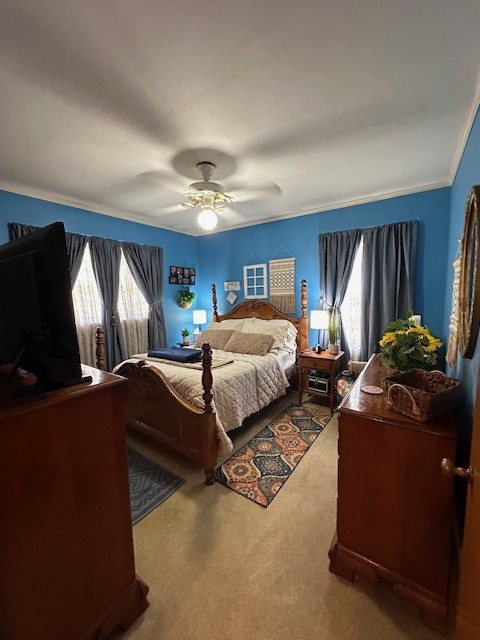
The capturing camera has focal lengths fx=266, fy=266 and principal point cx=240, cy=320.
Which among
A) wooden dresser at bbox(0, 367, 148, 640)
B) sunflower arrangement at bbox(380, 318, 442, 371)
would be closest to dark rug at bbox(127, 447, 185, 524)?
wooden dresser at bbox(0, 367, 148, 640)

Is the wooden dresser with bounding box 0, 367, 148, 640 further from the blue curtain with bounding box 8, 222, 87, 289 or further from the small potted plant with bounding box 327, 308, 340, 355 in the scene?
the small potted plant with bounding box 327, 308, 340, 355

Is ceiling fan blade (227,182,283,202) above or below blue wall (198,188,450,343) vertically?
above

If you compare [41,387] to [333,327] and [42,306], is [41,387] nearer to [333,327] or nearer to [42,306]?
[42,306]

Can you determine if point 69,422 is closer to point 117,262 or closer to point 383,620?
point 383,620

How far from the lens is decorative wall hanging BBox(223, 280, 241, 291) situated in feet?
14.8

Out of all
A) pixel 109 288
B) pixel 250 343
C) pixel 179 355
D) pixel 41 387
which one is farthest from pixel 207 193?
pixel 41 387

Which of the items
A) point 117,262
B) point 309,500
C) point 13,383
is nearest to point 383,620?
point 309,500

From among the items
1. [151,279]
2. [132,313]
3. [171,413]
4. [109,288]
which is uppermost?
[151,279]

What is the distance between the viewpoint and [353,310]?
11.3ft

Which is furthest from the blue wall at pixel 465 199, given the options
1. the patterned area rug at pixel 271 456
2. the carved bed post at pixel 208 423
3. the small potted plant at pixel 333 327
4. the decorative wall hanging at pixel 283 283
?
the decorative wall hanging at pixel 283 283

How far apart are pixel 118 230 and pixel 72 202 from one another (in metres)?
0.64

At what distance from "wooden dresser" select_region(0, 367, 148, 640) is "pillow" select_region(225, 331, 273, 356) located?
7.38 ft

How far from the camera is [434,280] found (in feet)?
9.68

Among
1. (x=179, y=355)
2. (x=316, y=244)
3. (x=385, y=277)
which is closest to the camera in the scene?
(x=179, y=355)
